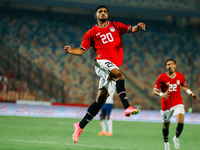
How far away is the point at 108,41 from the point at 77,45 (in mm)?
18027

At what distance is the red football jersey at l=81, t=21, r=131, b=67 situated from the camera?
20.4 ft

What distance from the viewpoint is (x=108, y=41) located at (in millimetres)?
6246

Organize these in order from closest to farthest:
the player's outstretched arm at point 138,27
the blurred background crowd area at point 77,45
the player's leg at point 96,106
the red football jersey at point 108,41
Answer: the player's outstretched arm at point 138,27, the red football jersey at point 108,41, the player's leg at point 96,106, the blurred background crowd area at point 77,45

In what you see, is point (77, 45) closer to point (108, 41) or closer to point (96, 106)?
point (96, 106)

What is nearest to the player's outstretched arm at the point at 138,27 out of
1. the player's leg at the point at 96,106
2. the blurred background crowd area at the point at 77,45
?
the player's leg at the point at 96,106

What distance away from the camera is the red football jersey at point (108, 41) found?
6215 millimetres

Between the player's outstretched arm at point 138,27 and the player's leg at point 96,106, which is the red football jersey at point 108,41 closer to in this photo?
the player's outstretched arm at point 138,27

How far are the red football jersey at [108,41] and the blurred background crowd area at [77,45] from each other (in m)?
14.8

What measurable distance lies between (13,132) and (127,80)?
14062 millimetres

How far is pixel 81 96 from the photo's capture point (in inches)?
868

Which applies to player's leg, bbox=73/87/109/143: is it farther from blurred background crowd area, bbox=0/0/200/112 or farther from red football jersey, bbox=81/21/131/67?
blurred background crowd area, bbox=0/0/200/112

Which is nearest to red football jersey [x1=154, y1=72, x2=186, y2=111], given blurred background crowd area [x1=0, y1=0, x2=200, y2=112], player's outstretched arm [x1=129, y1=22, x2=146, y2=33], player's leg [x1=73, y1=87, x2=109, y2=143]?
player's leg [x1=73, y1=87, x2=109, y2=143]

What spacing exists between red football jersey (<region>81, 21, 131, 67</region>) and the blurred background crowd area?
48.6 ft

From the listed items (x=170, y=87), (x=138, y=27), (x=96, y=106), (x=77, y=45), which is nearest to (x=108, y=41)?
(x=138, y=27)
